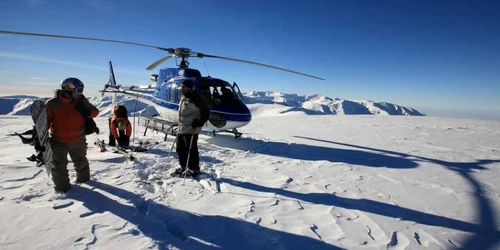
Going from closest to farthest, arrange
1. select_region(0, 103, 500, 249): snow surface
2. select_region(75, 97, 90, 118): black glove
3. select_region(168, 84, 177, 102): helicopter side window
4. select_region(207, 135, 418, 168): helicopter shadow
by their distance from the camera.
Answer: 1. select_region(0, 103, 500, 249): snow surface
2. select_region(75, 97, 90, 118): black glove
3. select_region(207, 135, 418, 168): helicopter shadow
4. select_region(168, 84, 177, 102): helicopter side window

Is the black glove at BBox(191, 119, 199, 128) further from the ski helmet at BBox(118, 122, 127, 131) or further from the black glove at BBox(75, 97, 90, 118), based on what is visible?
the ski helmet at BBox(118, 122, 127, 131)

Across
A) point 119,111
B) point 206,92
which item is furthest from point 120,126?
point 206,92

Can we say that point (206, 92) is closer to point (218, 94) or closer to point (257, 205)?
point (218, 94)

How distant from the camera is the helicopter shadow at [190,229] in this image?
303 centimetres

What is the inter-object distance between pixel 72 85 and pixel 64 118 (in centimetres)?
57

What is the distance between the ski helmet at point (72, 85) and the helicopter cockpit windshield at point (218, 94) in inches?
178

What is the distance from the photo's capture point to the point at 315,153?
8.46 metres

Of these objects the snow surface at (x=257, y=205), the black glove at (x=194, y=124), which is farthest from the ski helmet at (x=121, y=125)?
the black glove at (x=194, y=124)

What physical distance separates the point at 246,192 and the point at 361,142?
776 cm

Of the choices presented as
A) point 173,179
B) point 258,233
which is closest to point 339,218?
point 258,233

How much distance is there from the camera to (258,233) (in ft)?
10.8

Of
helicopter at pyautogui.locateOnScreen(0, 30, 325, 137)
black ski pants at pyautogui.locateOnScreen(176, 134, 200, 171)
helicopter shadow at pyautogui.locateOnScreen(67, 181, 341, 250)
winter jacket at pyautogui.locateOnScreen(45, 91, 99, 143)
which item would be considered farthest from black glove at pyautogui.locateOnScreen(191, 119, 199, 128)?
helicopter at pyautogui.locateOnScreen(0, 30, 325, 137)

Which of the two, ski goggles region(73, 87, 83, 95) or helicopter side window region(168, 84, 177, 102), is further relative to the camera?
helicopter side window region(168, 84, 177, 102)

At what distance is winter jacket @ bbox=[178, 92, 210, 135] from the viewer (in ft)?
18.0
